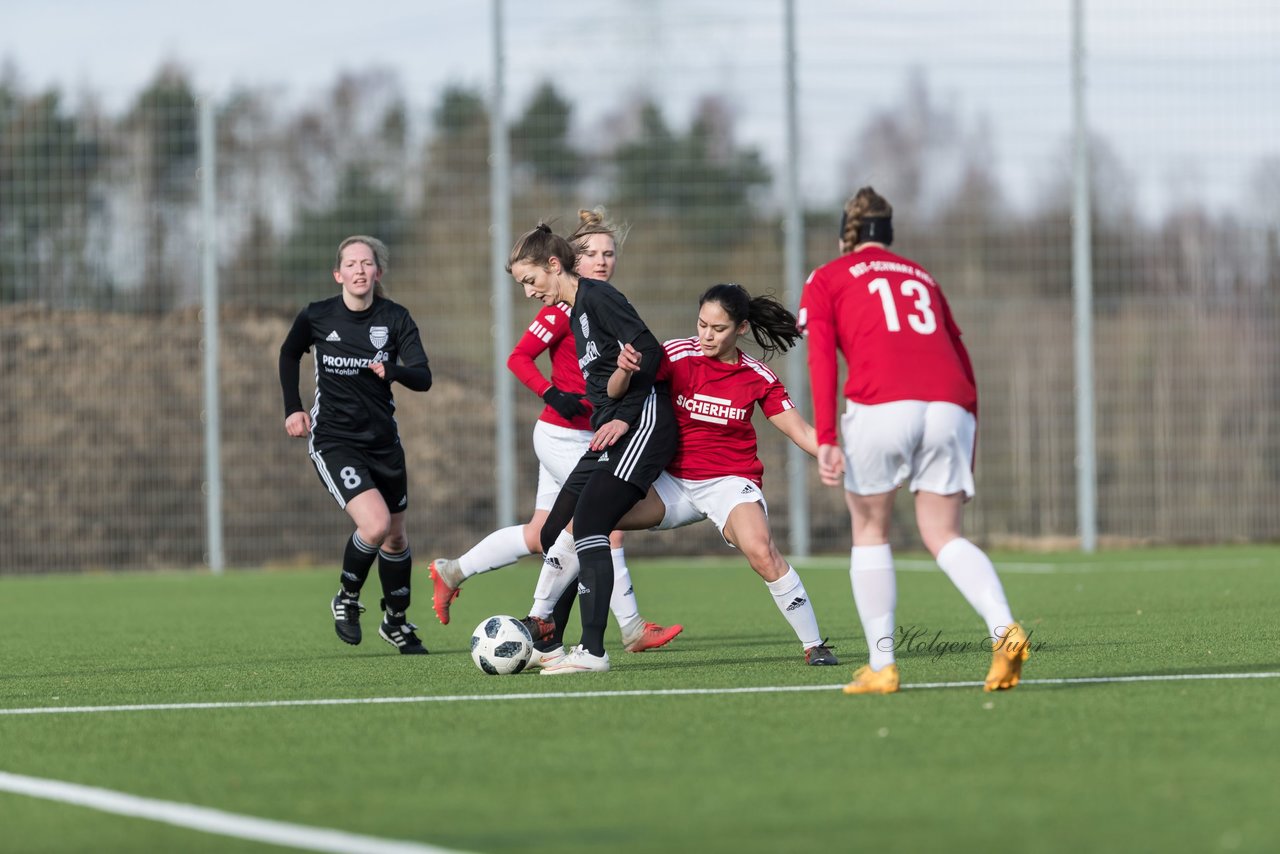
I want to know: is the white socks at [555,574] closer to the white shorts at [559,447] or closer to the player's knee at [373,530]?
the white shorts at [559,447]

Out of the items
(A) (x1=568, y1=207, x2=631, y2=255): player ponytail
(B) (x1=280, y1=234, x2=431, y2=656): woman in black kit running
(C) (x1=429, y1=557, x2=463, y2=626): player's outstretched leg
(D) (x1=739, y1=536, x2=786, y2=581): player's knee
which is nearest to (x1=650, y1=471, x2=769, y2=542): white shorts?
(D) (x1=739, y1=536, x2=786, y2=581): player's knee

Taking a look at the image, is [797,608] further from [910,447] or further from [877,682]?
[910,447]

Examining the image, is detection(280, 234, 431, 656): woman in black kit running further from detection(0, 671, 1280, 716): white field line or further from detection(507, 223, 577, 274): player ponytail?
detection(0, 671, 1280, 716): white field line

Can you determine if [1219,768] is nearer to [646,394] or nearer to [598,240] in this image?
[646,394]

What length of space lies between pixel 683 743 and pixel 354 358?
13.3 feet

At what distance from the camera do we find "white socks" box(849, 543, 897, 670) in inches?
242

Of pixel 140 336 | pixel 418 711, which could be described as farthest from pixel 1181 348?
pixel 418 711

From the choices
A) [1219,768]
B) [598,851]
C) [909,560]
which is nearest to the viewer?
[598,851]

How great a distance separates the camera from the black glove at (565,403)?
820 centimetres

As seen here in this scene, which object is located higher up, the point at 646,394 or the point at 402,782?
the point at 646,394

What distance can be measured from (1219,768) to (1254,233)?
548 inches

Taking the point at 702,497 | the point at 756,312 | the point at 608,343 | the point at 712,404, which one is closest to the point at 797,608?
the point at 702,497

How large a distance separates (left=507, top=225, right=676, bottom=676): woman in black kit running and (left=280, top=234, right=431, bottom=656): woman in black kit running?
1.20 meters

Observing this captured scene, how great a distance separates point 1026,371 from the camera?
687 inches
